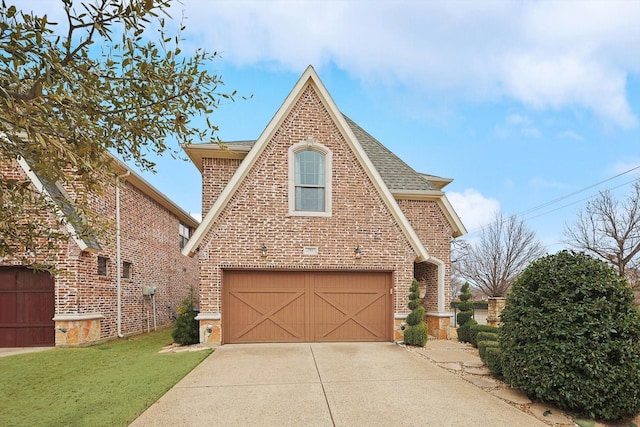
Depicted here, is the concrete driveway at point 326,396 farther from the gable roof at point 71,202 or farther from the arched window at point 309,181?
the arched window at point 309,181

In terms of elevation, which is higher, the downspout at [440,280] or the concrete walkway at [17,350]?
the downspout at [440,280]

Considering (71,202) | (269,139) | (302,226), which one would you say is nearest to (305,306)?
(302,226)

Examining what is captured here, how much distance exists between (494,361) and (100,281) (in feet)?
36.2

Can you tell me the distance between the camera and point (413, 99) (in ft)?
45.8

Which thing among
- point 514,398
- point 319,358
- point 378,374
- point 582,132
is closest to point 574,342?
point 514,398

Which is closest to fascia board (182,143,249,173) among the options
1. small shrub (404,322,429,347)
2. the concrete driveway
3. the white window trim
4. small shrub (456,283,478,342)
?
the white window trim

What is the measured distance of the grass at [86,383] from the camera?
4.80 meters

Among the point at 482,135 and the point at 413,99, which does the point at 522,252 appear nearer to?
the point at 482,135

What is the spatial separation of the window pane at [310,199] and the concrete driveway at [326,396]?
4.02m

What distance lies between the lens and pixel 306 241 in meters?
9.88

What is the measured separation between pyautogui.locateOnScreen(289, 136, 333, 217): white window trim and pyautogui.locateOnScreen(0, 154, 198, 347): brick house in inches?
163

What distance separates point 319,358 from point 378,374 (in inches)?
65.9

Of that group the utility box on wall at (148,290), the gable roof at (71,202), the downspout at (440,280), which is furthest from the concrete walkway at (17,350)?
the downspout at (440,280)

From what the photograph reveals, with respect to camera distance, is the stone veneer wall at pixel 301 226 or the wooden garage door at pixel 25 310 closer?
the stone veneer wall at pixel 301 226
